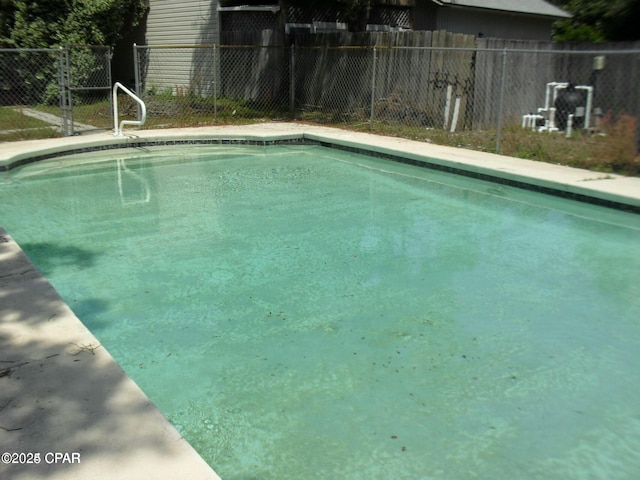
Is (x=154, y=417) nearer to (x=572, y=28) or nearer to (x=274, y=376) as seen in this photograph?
(x=274, y=376)

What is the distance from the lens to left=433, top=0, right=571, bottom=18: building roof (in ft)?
50.6

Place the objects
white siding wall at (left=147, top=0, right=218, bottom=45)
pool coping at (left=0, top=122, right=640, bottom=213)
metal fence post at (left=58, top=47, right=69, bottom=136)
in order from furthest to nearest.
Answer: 1. white siding wall at (left=147, top=0, right=218, bottom=45)
2. metal fence post at (left=58, top=47, right=69, bottom=136)
3. pool coping at (left=0, top=122, right=640, bottom=213)

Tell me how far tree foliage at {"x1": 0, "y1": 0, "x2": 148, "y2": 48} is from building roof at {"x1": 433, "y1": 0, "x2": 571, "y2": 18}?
817 centimetres

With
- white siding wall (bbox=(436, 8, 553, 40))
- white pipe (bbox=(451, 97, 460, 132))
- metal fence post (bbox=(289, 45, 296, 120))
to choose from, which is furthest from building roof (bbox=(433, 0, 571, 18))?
white pipe (bbox=(451, 97, 460, 132))

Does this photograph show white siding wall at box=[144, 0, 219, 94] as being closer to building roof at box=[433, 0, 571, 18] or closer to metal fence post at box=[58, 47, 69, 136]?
metal fence post at box=[58, 47, 69, 136]

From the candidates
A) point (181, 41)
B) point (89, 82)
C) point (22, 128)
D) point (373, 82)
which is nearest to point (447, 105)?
point (373, 82)

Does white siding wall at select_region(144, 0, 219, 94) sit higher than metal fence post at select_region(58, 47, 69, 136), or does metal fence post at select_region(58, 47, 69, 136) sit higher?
white siding wall at select_region(144, 0, 219, 94)

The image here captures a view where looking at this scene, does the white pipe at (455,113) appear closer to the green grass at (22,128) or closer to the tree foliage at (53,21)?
the green grass at (22,128)

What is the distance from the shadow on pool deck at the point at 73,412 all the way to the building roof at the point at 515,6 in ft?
45.2

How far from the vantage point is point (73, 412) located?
273 centimetres

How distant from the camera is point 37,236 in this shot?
20.7ft

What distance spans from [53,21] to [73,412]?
579 inches

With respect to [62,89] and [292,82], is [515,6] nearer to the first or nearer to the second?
[292,82]

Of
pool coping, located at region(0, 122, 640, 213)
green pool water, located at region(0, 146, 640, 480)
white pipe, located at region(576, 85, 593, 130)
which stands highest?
white pipe, located at region(576, 85, 593, 130)
